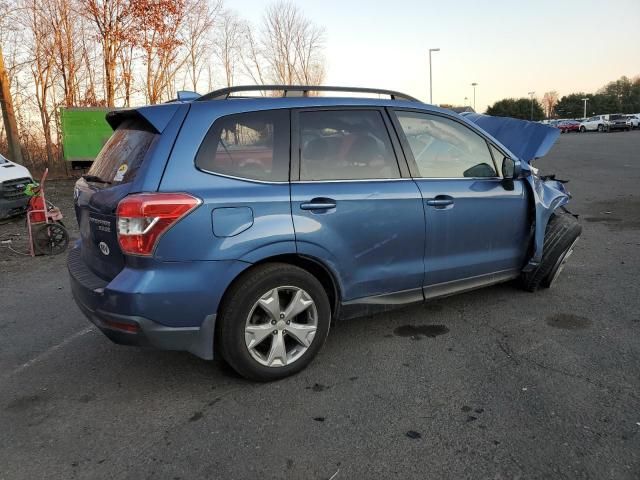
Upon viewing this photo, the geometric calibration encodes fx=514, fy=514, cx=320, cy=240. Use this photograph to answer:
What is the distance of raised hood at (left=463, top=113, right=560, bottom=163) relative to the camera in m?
5.02

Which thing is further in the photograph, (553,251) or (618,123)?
(618,123)

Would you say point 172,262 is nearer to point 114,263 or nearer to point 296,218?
point 114,263

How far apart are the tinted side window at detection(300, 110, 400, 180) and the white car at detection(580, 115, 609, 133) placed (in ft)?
178

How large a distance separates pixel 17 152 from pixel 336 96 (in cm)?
1565

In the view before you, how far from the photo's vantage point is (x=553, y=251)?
4.70 m

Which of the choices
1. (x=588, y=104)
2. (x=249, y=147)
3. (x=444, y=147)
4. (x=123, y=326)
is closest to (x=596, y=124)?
(x=588, y=104)

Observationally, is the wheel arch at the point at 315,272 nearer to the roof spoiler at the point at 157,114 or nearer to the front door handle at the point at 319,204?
the front door handle at the point at 319,204

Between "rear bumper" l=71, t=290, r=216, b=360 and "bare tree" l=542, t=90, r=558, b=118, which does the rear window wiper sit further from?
"bare tree" l=542, t=90, r=558, b=118

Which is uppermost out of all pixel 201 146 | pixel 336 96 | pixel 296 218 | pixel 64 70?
pixel 64 70

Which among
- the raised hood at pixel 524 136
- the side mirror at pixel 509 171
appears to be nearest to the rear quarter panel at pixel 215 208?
the side mirror at pixel 509 171

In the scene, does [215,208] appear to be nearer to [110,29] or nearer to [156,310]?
[156,310]

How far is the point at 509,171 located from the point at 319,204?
71.4 inches

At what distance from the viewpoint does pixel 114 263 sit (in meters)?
3.04

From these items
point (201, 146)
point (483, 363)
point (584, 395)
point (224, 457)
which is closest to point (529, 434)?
point (584, 395)
